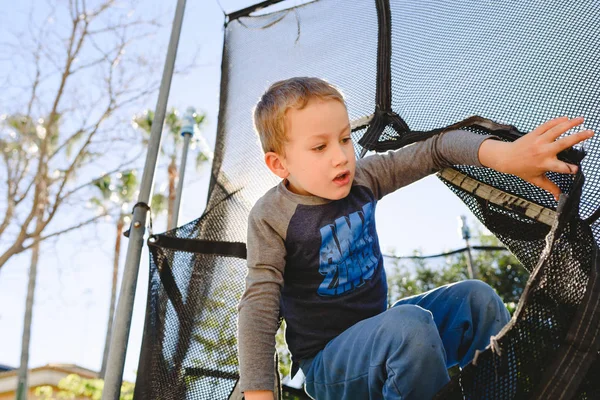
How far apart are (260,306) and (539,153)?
0.69m

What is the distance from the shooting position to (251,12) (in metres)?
2.56

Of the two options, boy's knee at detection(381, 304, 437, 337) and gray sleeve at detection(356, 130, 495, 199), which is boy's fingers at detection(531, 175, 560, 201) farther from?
boy's knee at detection(381, 304, 437, 337)

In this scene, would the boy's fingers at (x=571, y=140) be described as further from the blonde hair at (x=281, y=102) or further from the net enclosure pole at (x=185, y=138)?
the net enclosure pole at (x=185, y=138)

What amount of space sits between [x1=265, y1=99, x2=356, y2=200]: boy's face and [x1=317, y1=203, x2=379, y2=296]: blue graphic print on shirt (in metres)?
0.08

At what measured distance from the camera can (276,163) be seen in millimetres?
1476

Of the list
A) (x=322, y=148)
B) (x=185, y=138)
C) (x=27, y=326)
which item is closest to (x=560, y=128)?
(x=322, y=148)

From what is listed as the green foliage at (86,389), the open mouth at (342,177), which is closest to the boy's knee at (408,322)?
the open mouth at (342,177)

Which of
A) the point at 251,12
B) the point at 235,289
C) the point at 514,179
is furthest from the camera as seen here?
the point at 251,12

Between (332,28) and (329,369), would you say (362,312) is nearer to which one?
(329,369)

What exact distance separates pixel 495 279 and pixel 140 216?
119 inches

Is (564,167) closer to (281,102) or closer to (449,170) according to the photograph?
(449,170)

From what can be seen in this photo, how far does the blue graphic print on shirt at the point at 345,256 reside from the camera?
1391 millimetres

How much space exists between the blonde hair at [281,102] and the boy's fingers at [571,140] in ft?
1.72

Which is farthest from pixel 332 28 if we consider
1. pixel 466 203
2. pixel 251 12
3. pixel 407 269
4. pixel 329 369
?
pixel 329 369
